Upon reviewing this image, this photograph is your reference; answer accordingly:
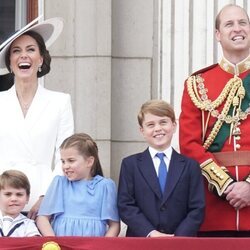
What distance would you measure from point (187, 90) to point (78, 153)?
0.71 meters

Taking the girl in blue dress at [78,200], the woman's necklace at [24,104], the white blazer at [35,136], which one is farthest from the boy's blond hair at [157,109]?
the woman's necklace at [24,104]

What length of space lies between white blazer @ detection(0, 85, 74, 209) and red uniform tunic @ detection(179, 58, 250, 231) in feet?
2.14

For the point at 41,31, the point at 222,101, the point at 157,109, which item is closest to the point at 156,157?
the point at 157,109

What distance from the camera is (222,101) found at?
693 centimetres

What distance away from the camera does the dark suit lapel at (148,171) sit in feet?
22.0

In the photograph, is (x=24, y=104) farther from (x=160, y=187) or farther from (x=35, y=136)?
(x=160, y=187)

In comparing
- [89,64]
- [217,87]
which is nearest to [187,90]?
[217,87]

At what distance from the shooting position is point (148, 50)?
9.47 metres

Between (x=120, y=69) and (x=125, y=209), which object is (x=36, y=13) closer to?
(x=120, y=69)

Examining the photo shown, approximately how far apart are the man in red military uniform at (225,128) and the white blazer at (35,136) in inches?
26.5

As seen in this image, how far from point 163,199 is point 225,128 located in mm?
543

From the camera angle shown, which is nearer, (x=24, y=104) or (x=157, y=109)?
(x=157, y=109)

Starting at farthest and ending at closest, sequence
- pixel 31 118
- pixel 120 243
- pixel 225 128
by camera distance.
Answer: pixel 31 118, pixel 225 128, pixel 120 243

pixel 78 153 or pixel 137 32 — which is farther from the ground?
pixel 137 32
